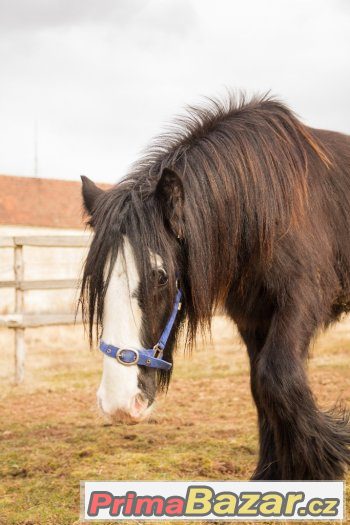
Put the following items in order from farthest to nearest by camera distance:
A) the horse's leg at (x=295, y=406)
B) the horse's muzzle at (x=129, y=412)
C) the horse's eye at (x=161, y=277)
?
the horse's leg at (x=295, y=406), the horse's eye at (x=161, y=277), the horse's muzzle at (x=129, y=412)

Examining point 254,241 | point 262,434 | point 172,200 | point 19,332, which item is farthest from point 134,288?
point 19,332

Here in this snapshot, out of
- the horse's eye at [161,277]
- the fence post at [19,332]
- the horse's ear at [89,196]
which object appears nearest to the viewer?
the horse's eye at [161,277]

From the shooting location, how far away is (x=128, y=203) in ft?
10.6

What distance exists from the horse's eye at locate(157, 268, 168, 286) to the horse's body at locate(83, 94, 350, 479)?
3cm

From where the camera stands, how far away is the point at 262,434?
4344 mm

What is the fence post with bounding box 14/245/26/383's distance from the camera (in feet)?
30.4

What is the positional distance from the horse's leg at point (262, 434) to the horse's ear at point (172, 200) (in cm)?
125

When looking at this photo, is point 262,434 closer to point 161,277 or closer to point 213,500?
point 213,500

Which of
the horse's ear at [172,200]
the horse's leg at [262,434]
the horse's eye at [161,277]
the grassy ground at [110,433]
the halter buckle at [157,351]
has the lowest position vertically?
the grassy ground at [110,433]

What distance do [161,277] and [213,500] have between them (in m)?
1.19

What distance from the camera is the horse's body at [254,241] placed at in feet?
10.5

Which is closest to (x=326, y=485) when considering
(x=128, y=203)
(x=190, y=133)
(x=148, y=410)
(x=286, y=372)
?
(x=286, y=372)

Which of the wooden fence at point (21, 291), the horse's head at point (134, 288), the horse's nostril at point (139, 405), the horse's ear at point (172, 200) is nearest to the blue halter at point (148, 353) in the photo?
the horse's head at point (134, 288)

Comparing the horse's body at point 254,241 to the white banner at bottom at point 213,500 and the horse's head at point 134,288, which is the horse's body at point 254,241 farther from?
the white banner at bottom at point 213,500
